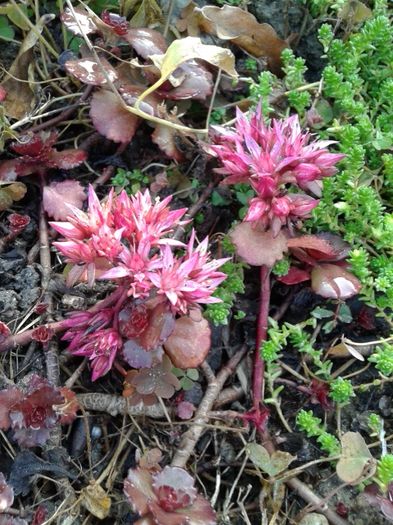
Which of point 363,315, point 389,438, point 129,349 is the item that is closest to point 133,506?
point 129,349

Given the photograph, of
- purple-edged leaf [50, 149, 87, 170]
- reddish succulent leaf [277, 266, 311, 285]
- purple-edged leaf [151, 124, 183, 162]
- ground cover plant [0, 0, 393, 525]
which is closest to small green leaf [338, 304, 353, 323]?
ground cover plant [0, 0, 393, 525]

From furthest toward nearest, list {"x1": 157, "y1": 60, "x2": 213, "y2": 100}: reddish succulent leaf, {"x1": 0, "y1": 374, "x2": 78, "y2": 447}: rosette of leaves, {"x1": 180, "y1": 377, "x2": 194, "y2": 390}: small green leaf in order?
{"x1": 157, "y1": 60, "x2": 213, "y2": 100}: reddish succulent leaf, {"x1": 180, "y1": 377, "x2": 194, "y2": 390}: small green leaf, {"x1": 0, "y1": 374, "x2": 78, "y2": 447}: rosette of leaves

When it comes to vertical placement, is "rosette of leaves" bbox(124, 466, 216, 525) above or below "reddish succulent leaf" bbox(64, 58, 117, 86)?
below

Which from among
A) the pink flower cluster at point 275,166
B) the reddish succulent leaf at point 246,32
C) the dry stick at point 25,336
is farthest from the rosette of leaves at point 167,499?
the reddish succulent leaf at point 246,32

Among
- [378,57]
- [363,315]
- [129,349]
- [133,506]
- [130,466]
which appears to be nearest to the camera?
[133,506]

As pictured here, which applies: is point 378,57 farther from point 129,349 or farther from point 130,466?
point 130,466

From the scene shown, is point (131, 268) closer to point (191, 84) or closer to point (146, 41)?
point (191, 84)

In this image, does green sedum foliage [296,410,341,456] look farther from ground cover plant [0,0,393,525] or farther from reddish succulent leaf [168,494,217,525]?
reddish succulent leaf [168,494,217,525]

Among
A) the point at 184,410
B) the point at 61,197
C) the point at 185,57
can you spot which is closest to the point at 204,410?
the point at 184,410
